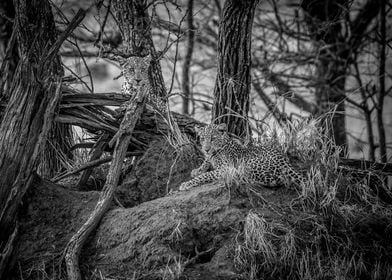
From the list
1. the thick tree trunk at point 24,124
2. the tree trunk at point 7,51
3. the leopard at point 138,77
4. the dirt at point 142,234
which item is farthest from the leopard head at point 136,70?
the dirt at point 142,234

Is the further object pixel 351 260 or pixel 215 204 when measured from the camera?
pixel 215 204

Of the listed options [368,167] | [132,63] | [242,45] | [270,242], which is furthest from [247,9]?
[270,242]

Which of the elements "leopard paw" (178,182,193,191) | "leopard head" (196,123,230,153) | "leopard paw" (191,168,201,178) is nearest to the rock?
"leopard paw" (178,182,193,191)

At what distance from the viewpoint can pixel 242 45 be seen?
6035 mm

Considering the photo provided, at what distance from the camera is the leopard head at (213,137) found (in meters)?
5.81

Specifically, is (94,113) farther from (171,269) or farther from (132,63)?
(171,269)

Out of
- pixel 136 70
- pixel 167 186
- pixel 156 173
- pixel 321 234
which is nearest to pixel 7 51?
pixel 136 70

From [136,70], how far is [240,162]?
6.52 feet

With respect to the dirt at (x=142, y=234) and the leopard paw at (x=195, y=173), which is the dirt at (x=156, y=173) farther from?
the dirt at (x=142, y=234)

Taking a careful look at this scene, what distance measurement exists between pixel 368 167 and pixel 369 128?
11.6ft

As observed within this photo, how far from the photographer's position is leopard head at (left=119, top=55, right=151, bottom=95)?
6777 mm

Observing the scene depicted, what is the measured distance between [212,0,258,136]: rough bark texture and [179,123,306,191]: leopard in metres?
0.25

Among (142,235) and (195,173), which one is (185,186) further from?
(142,235)

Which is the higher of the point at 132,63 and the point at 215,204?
the point at 132,63
